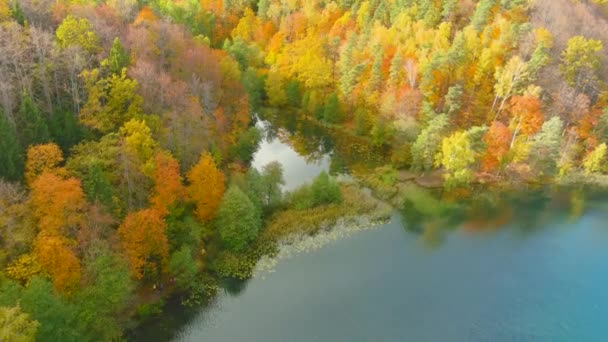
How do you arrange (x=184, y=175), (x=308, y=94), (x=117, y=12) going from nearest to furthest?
(x=184, y=175)
(x=117, y=12)
(x=308, y=94)

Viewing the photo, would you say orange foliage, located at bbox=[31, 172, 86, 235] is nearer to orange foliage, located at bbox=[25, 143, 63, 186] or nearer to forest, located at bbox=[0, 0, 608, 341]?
forest, located at bbox=[0, 0, 608, 341]

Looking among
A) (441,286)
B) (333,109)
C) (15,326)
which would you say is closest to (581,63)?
(333,109)

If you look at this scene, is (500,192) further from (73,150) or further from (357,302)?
(73,150)

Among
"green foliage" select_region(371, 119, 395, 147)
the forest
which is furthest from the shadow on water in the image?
"green foliage" select_region(371, 119, 395, 147)

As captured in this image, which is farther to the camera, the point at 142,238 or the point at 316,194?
the point at 316,194

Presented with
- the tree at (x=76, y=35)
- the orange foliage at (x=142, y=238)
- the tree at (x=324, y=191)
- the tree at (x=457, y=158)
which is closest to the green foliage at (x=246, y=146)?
the tree at (x=324, y=191)

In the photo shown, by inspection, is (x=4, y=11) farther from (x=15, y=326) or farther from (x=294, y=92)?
(x=294, y=92)

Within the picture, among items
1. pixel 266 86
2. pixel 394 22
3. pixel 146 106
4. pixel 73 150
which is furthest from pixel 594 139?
pixel 73 150
